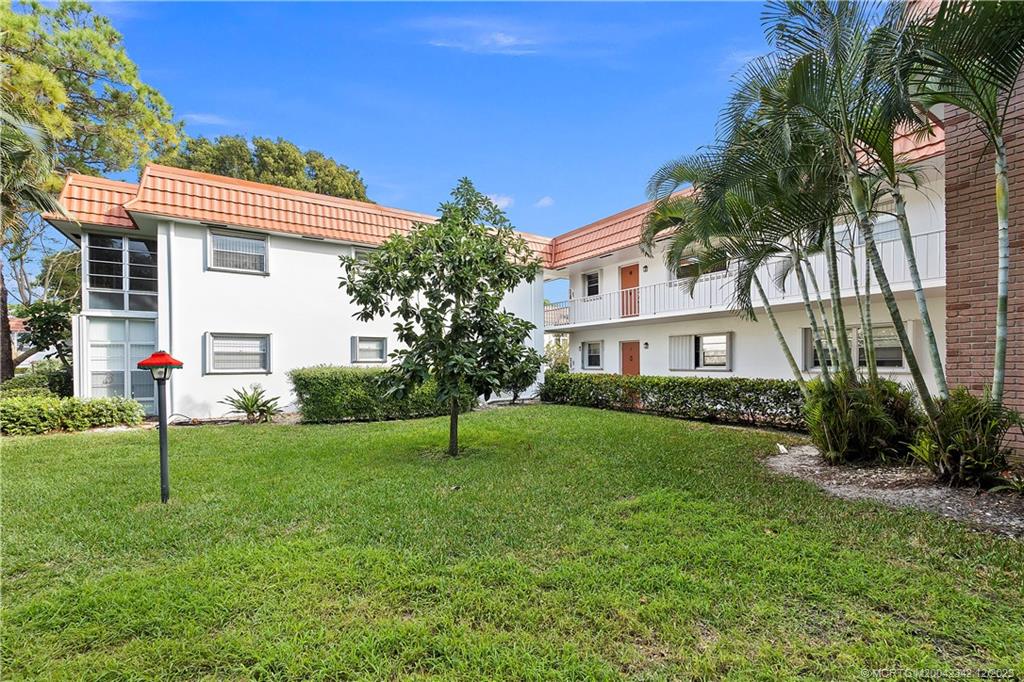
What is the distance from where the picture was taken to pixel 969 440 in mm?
4602

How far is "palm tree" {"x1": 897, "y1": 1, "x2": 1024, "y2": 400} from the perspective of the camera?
4.06m

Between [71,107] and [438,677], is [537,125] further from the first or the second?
[71,107]

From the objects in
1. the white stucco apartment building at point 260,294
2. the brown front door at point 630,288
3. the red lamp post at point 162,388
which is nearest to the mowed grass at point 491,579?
the red lamp post at point 162,388

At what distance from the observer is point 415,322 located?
6.86 meters

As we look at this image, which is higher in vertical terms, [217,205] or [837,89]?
[217,205]

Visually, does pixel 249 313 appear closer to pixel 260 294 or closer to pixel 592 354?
pixel 260 294

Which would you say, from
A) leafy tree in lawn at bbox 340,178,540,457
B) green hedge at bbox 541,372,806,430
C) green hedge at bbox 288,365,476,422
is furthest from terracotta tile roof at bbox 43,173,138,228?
green hedge at bbox 541,372,806,430

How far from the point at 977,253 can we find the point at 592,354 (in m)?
13.2

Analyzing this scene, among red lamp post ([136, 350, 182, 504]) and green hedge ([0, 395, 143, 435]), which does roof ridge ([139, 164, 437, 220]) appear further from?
A: red lamp post ([136, 350, 182, 504])

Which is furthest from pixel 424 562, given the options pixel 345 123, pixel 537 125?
pixel 345 123

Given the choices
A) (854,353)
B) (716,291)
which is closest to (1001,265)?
(854,353)

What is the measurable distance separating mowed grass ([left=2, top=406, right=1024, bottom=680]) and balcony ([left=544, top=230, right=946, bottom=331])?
4.93m

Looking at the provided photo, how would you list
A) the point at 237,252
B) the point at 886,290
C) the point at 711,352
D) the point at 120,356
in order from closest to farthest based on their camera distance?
the point at 886,290 → the point at 120,356 → the point at 237,252 → the point at 711,352

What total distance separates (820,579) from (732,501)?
5.28 ft
